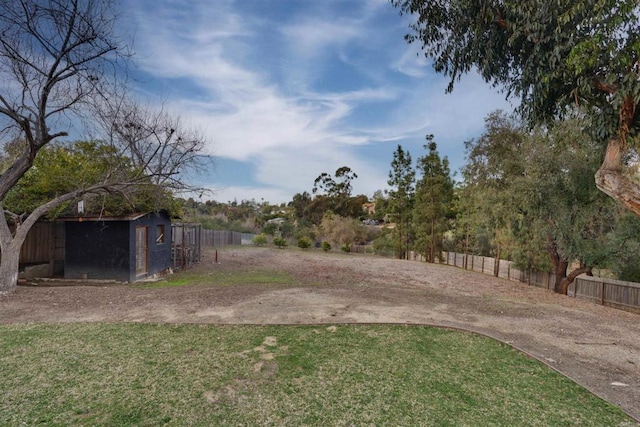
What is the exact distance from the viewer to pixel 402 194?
2441cm

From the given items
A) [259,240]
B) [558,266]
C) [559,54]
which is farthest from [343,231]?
[559,54]

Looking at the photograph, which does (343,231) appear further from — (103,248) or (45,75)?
(45,75)

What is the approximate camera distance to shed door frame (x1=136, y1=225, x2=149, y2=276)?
1090 centimetres

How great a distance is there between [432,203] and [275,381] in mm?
19516

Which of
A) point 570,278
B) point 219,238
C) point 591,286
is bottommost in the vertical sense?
point 219,238

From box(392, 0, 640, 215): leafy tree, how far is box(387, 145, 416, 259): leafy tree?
57.7ft

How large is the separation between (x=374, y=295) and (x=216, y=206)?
38.2 m

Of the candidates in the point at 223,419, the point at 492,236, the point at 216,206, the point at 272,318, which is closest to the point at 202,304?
the point at 272,318

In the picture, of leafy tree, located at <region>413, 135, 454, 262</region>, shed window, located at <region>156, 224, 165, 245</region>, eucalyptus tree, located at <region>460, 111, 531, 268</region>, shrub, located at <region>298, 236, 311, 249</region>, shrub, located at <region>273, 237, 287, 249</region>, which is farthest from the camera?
shrub, located at <region>298, 236, 311, 249</region>

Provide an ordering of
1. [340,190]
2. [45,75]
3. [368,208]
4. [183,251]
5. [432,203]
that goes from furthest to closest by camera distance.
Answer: [368,208] → [340,190] → [432,203] → [183,251] → [45,75]

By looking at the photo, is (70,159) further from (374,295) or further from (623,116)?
(623,116)

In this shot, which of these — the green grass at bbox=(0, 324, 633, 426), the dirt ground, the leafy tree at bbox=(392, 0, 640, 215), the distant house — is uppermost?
the leafy tree at bbox=(392, 0, 640, 215)

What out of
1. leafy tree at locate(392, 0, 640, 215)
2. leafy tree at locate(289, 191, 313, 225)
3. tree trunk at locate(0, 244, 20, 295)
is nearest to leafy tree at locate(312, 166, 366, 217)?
leafy tree at locate(289, 191, 313, 225)

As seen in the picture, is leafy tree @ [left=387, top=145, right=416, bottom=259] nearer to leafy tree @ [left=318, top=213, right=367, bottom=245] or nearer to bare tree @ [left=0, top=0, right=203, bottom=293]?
leafy tree @ [left=318, top=213, right=367, bottom=245]
